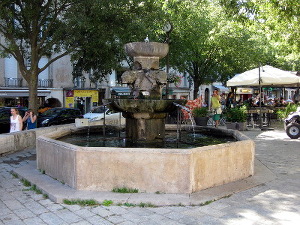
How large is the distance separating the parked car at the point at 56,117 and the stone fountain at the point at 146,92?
9188mm

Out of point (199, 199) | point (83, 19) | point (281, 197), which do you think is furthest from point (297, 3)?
point (199, 199)

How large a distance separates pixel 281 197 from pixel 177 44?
1675 cm

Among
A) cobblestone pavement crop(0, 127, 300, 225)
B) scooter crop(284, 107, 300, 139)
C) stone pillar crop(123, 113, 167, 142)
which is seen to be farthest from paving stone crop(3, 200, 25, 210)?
scooter crop(284, 107, 300, 139)

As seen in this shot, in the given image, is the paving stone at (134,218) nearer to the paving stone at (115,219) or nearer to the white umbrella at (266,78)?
the paving stone at (115,219)

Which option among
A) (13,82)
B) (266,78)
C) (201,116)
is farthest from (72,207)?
(13,82)

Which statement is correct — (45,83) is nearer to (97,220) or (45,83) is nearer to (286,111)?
(286,111)

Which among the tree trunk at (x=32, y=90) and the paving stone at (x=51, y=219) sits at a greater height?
the tree trunk at (x=32, y=90)

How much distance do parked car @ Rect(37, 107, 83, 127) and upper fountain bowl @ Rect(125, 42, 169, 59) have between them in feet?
30.6

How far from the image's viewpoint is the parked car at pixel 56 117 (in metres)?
15.6

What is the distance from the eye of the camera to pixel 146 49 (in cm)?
734

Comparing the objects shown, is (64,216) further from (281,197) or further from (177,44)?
(177,44)

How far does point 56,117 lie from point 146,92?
993 cm

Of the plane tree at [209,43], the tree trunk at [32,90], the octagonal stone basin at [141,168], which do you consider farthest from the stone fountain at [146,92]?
the plane tree at [209,43]

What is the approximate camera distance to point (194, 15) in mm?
21203
